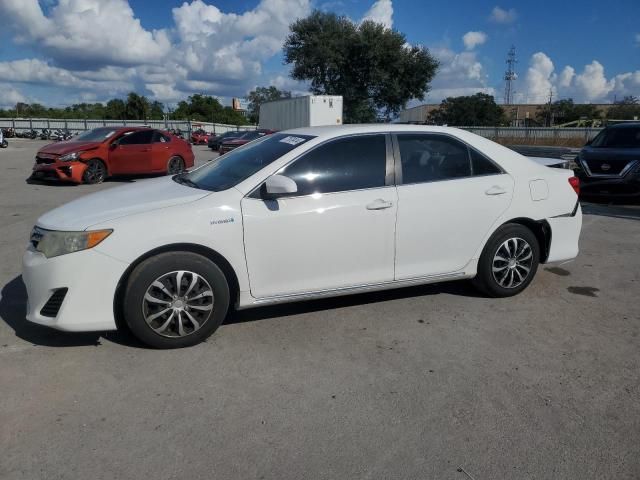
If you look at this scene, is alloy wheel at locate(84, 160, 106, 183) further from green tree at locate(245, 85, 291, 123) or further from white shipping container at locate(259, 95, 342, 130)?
green tree at locate(245, 85, 291, 123)

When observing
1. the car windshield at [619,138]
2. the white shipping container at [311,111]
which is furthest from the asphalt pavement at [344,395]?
the white shipping container at [311,111]

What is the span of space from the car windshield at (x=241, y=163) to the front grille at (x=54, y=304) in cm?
126

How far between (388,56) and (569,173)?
4502cm

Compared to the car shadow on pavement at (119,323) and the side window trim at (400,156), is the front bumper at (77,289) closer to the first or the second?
the car shadow on pavement at (119,323)

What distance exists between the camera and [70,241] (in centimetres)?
358

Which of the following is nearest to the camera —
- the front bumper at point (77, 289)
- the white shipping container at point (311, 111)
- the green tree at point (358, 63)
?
the front bumper at point (77, 289)

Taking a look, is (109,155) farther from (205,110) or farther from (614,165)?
(205,110)

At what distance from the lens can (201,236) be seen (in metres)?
3.73

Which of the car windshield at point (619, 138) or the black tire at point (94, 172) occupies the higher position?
the car windshield at point (619, 138)

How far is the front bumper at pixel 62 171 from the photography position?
12625 millimetres

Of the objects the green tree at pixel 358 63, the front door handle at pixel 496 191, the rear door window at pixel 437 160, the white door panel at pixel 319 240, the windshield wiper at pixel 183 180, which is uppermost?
the green tree at pixel 358 63

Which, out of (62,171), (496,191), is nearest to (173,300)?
(496,191)

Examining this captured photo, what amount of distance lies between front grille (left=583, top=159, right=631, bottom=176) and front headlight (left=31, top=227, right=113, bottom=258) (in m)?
10.5

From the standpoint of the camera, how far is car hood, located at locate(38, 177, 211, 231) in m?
3.70
